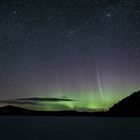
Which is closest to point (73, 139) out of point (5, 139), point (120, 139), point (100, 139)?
point (100, 139)

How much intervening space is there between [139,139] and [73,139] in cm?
1747

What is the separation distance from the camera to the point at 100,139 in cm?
8100

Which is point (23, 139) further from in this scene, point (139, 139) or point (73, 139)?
point (139, 139)

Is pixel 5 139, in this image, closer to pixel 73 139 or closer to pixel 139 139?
pixel 73 139

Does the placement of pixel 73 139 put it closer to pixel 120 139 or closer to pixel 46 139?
pixel 46 139

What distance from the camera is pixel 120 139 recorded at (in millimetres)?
80688

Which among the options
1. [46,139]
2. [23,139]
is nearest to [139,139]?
[46,139]

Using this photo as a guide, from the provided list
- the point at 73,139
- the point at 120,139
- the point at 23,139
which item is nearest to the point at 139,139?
the point at 120,139

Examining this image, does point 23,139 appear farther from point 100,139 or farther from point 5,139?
point 100,139

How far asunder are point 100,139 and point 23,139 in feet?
67.3

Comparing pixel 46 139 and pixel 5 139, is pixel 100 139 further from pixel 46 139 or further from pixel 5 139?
pixel 5 139

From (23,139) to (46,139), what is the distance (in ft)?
20.4

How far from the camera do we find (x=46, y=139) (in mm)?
82125

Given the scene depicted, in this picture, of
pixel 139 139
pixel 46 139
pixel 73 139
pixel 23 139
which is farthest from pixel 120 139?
pixel 23 139
